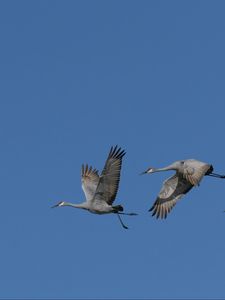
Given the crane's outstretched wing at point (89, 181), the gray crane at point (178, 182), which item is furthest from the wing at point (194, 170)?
the crane's outstretched wing at point (89, 181)

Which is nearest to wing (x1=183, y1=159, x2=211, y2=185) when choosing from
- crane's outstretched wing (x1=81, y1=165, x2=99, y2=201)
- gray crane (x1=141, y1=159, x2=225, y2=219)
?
gray crane (x1=141, y1=159, x2=225, y2=219)

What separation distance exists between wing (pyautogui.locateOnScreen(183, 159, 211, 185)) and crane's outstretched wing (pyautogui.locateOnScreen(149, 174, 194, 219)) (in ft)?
3.43

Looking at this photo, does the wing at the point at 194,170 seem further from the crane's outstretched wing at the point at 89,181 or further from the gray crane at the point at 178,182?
the crane's outstretched wing at the point at 89,181

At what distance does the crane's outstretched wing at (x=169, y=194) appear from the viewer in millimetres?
63875

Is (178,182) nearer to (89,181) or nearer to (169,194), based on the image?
(169,194)

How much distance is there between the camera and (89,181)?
6588 cm

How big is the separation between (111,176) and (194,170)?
3546 mm

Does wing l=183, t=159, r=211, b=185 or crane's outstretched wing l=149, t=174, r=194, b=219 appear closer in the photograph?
wing l=183, t=159, r=211, b=185

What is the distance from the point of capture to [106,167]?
6153cm

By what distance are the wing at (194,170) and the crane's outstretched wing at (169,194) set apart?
105cm

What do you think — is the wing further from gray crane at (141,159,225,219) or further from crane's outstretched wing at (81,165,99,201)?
crane's outstretched wing at (81,165,99,201)

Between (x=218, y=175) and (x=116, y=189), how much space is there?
6.11m

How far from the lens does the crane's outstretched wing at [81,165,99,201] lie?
64475mm

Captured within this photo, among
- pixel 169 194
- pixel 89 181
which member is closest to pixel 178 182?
pixel 169 194
